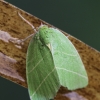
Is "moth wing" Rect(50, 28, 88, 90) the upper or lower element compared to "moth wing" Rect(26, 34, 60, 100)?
upper

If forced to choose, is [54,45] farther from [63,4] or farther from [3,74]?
[63,4]

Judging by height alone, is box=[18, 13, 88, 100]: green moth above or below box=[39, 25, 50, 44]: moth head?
below

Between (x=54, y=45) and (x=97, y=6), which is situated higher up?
(x=97, y=6)

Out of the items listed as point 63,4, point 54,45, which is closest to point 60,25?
point 63,4

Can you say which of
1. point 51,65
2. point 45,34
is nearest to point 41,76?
point 51,65

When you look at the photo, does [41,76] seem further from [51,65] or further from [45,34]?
[45,34]
